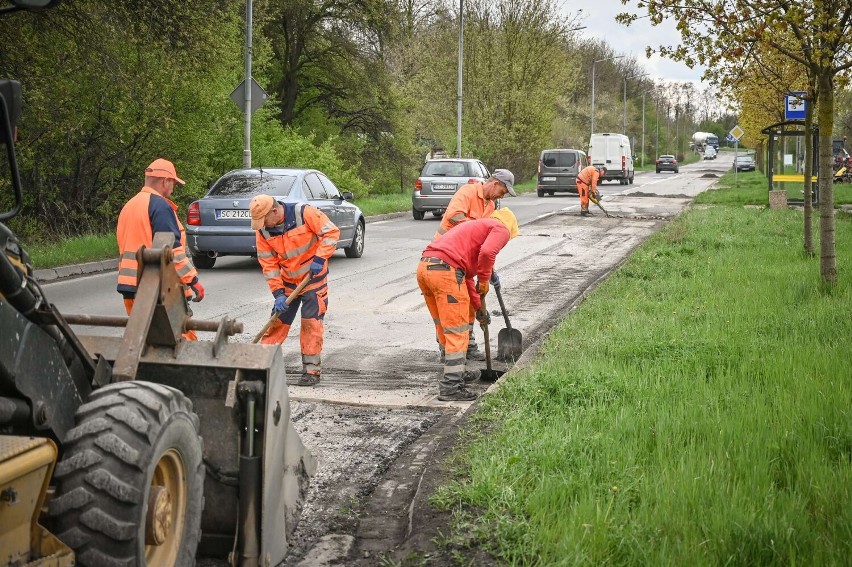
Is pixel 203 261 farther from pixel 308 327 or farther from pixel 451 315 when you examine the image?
pixel 451 315

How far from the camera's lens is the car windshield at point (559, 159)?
4030 cm

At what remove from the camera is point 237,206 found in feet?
49.8

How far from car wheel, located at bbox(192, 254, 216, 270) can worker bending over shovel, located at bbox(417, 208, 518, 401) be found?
866 cm

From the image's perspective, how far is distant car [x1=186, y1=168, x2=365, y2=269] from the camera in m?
15.1

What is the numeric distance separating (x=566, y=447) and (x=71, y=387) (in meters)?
2.57

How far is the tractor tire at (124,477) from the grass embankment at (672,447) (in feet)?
4.34

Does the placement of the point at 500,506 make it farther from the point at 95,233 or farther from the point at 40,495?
the point at 95,233

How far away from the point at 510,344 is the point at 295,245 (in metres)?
2.11

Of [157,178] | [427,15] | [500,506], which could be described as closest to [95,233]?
[157,178]

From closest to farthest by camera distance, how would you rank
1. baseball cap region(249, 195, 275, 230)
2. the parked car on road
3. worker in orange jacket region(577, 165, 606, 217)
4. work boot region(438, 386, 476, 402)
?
1. work boot region(438, 386, 476, 402)
2. baseball cap region(249, 195, 275, 230)
3. worker in orange jacket region(577, 165, 606, 217)
4. the parked car on road

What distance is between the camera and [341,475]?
557 centimetres

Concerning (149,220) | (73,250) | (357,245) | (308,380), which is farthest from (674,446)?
(73,250)

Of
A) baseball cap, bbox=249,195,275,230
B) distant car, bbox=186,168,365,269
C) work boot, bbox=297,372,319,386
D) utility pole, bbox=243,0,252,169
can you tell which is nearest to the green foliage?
work boot, bbox=297,372,319,386

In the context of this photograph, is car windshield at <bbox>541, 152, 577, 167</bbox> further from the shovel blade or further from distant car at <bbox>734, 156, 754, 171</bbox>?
distant car at <bbox>734, 156, 754, 171</bbox>
